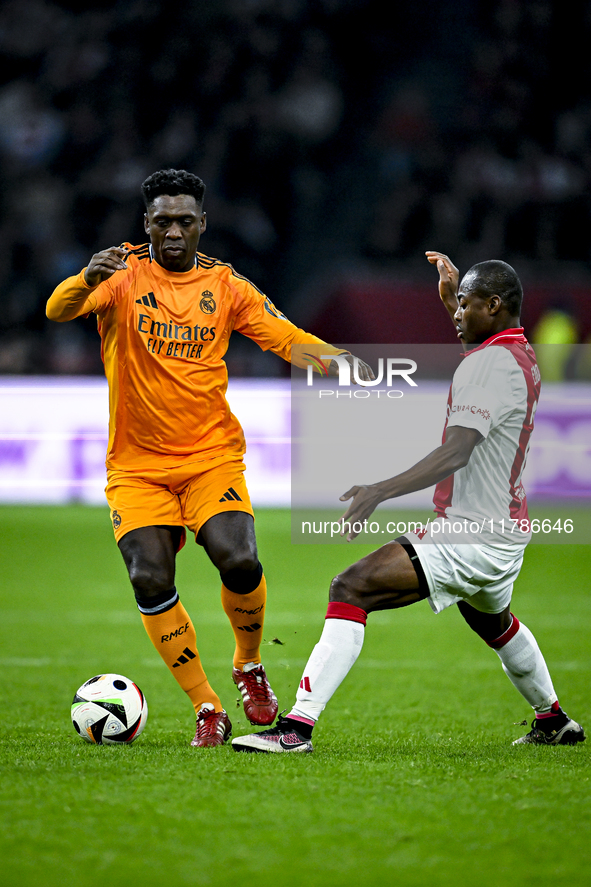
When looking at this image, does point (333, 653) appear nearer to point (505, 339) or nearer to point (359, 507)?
point (359, 507)

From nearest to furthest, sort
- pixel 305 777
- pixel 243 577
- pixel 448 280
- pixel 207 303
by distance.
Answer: pixel 305 777
pixel 243 577
pixel 207 303
pixel 448 280

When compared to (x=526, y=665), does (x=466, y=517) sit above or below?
above

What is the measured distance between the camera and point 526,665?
421cm

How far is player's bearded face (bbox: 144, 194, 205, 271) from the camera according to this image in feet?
14.5

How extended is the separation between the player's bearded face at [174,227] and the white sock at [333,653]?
1.71 metres

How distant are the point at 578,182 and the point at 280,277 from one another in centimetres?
480

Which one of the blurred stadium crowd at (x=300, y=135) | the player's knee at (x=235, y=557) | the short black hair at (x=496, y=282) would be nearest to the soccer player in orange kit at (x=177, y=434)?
the player's knee at (x=235, y=557)

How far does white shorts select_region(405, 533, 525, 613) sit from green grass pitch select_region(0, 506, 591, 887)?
0.62m

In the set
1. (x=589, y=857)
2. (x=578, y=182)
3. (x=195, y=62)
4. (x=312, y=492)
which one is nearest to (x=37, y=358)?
(x=312, y=492)

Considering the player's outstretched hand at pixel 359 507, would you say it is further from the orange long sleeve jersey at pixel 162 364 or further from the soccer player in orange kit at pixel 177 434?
the orange long sleeve jersey at pixel 162 364

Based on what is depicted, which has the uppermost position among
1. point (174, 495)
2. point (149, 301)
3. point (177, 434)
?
point (149, 301)

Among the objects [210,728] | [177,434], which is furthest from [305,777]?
[177,434]

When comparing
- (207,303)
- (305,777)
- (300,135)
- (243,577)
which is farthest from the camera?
(300,135)

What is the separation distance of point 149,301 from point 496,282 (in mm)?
1492
